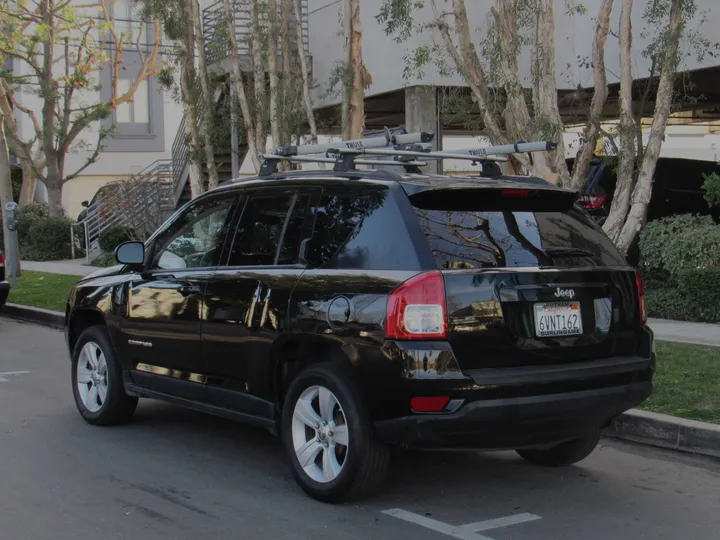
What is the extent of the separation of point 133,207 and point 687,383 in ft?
62.3

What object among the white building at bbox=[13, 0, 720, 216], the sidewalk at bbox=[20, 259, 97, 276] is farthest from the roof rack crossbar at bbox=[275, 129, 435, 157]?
the sidewalk at bbox=[20, 259, 97, 276]

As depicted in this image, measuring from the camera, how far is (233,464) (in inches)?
239

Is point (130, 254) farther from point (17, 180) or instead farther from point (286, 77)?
point (17, 180)

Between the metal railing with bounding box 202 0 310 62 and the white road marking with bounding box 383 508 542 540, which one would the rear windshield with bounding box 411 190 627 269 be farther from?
the metal railing with bounding box 202 0 310 62

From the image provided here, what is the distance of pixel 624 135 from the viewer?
11.7 meters

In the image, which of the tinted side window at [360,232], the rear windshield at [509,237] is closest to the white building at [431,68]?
the rear windshield at [509,237]

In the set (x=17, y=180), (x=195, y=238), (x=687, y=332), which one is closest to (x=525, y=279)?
(x=195, y=238)

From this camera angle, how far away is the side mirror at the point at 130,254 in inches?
261

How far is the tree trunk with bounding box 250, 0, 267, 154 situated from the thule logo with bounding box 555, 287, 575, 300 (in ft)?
37.6

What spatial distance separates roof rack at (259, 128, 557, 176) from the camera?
18.6ft

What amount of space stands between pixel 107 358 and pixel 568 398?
12.1ft

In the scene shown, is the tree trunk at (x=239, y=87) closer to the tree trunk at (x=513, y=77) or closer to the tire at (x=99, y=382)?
the tree trunk at (x=513, y=77)

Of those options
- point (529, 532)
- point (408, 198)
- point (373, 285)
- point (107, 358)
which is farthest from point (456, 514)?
point (107, 358)

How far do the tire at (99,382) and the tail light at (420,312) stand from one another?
3.05 meters
